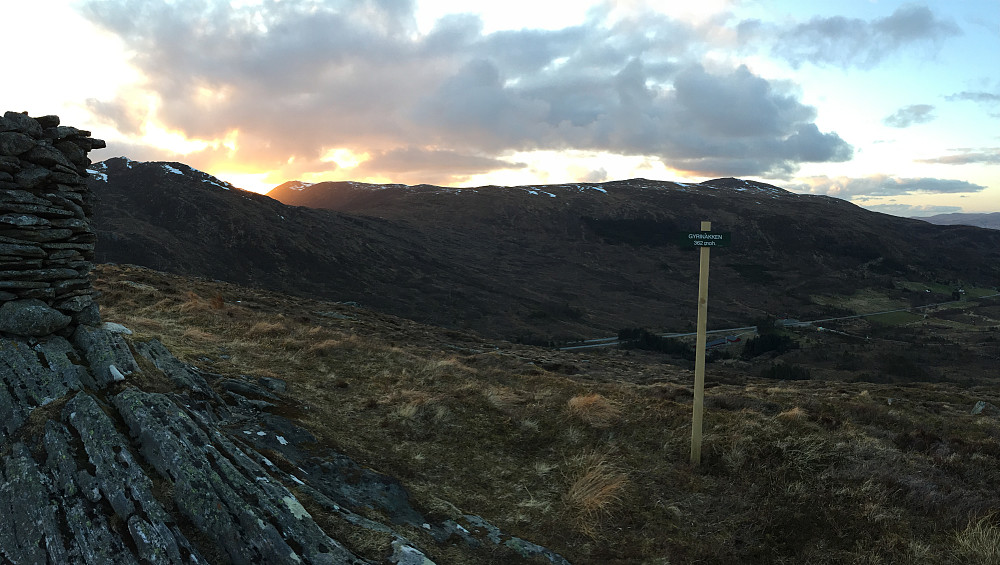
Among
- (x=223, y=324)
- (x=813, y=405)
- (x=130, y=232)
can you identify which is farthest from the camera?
(x=130, y=232)

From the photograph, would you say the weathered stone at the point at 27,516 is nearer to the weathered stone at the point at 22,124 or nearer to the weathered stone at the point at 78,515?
the weathered stone at the point at 78,515

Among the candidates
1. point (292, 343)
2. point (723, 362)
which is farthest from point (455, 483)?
point (723, 362)

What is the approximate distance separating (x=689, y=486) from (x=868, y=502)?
299 cm

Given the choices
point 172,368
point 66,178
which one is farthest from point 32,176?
point 172,368

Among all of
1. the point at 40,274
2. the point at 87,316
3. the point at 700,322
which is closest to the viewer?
the point at 40,274

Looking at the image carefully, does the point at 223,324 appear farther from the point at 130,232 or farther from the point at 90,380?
the point at 130,232

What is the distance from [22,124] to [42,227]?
1.87 metres

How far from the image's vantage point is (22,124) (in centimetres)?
866

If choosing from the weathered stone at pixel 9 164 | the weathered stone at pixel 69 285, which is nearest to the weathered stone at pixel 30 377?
the weathered stone at pixel 69 285

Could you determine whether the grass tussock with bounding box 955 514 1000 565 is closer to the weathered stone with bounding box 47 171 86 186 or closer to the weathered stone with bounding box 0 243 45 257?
the weathered stone with bounding box 0 243 45 257

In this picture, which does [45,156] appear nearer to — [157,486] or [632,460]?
[157,486]

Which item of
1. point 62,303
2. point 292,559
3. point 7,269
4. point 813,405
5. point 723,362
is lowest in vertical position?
point 723,362

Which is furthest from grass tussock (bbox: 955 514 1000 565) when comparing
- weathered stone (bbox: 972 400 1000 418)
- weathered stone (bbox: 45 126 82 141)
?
weathered stone (bbox: 972 400 1000 418)

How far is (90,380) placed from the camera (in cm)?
820
